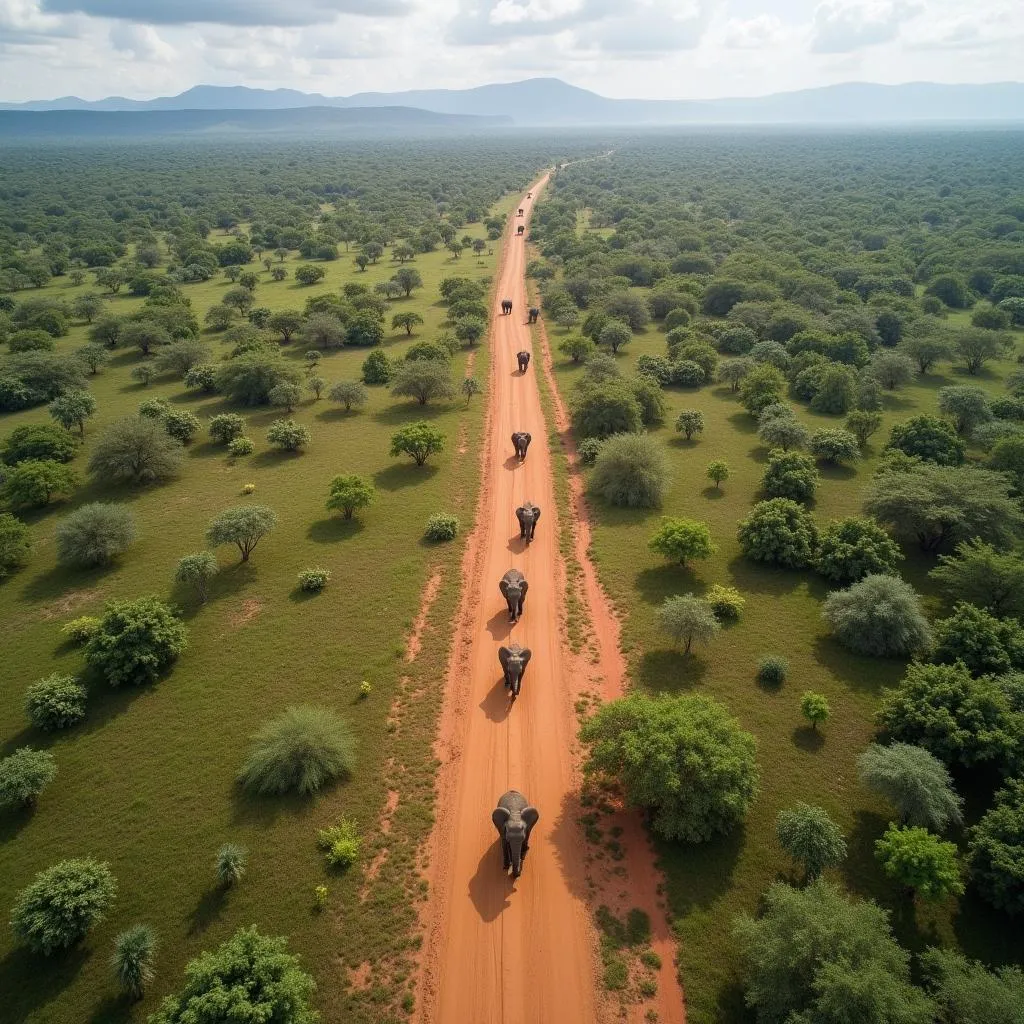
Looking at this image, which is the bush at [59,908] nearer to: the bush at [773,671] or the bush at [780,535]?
the bush at [773,671]

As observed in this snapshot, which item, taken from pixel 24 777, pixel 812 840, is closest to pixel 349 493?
pixel 24 777

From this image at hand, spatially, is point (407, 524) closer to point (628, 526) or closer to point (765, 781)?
point (628, 526)

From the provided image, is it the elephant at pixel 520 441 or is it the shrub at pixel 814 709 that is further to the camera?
the elephant at pixel 520 441

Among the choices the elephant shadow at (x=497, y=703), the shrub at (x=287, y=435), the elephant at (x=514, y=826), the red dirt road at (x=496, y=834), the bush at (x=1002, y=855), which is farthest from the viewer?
the shrub at (x=287, y=435)

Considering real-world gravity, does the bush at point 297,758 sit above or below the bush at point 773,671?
above

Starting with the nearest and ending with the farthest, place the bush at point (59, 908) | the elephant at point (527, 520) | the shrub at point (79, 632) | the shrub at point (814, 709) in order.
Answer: the bush at point (59, 908), the shrub at point (814, 709), the shrub at point (79, 632), the elephant at point (527, 520)

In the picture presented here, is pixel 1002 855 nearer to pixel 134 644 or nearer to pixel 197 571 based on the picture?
pixel 134 644

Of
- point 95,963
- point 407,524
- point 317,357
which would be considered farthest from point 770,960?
point 317,357

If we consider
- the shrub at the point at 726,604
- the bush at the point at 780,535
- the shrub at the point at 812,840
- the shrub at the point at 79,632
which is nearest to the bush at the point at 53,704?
the shrub at the point at 79,632
